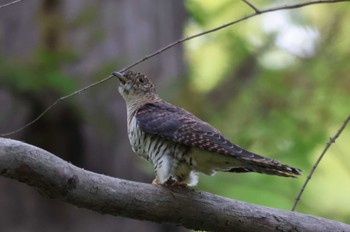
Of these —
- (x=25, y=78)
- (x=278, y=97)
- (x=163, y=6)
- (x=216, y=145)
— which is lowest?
(x=216, y=145)

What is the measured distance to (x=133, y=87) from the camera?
5230mm

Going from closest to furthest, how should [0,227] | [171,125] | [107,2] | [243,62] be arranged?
[171,125]
[0,227]
[107,2]
[243,62]

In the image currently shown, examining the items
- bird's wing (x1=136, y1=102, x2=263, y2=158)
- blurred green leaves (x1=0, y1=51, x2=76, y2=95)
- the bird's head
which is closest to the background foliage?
blurred green leaves (x1=0, y1=51, x2=76, y2=95)

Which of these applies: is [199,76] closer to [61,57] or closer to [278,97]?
[278,97]

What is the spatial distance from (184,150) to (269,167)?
0.54 metres

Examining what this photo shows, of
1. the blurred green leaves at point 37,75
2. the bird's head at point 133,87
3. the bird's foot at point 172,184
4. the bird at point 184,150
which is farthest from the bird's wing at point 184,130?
the blurred green leaves at point 37,75

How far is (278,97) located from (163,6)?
1.44 m

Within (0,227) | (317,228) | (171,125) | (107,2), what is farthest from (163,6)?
(317,228)

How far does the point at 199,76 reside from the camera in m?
8.01

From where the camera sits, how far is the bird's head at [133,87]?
521 centimetres

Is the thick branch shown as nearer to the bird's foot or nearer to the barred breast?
the bird's foot

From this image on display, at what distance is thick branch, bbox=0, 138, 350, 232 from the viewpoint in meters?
3.23

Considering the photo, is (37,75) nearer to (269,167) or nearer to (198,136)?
(198,136)

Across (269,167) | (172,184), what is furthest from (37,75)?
(269,167)
